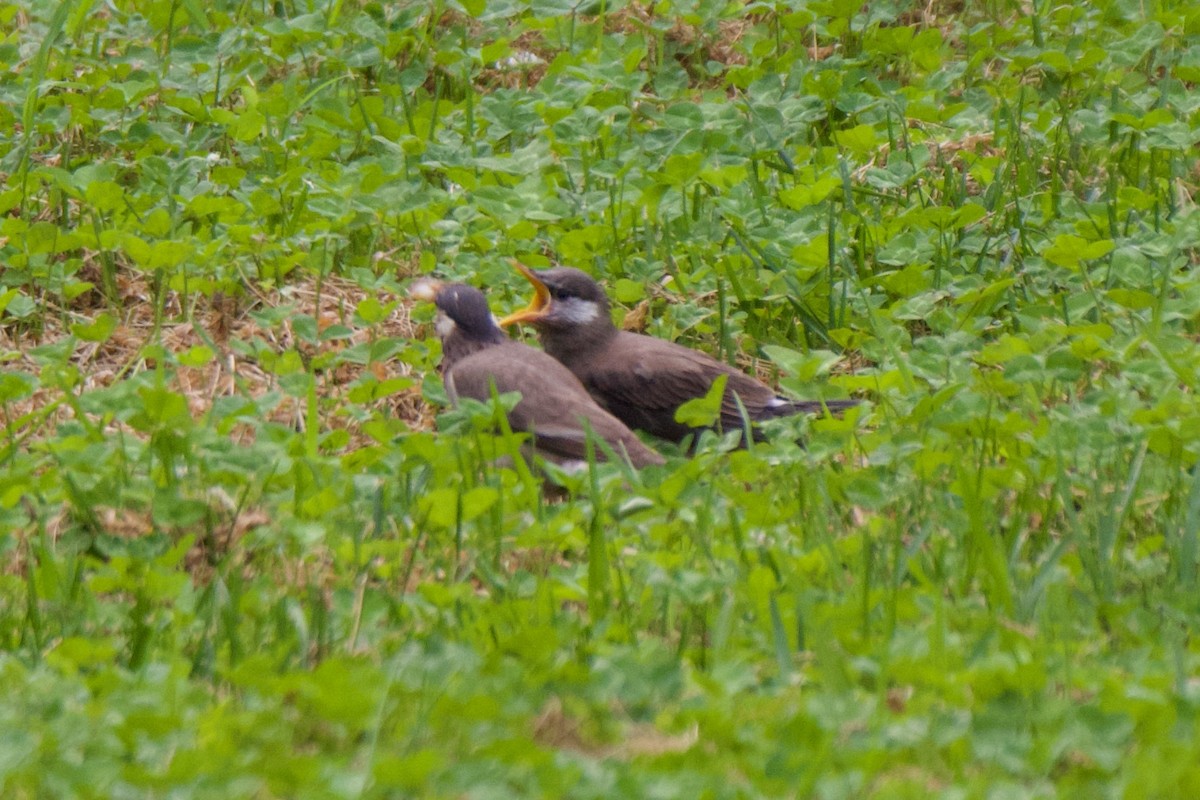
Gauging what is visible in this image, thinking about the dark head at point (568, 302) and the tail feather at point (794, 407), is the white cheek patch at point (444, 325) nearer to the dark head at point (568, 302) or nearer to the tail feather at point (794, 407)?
the dark head at point (568, 302)

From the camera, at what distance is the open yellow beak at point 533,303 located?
6402 mm

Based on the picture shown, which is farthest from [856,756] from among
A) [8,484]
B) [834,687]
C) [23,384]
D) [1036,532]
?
[23,384]

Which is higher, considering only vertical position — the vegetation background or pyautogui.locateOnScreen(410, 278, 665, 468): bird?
the vegetation background

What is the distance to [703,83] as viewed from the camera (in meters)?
8.21

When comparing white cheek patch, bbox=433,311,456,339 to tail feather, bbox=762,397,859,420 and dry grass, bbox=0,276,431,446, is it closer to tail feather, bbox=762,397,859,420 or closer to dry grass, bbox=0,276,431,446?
dry grass, bbox=0,276,431,446

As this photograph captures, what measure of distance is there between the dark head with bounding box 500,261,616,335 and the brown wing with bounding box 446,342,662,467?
0.19m

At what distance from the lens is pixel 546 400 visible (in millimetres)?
5879

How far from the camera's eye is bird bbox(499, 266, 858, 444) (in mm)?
5961

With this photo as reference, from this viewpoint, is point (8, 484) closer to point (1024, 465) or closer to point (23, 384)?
point (23, 384)

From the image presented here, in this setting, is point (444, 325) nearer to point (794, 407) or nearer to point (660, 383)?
point (660, 383)

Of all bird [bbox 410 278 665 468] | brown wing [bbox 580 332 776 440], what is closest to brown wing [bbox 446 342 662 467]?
bird [bbox 410 278 665 468]

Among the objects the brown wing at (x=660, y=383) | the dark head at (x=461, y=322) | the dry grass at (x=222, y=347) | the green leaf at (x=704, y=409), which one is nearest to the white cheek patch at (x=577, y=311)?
the brown wing at (x=660, y=383)

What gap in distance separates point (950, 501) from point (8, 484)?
91.1 inches

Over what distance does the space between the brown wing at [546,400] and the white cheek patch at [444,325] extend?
152 mm
